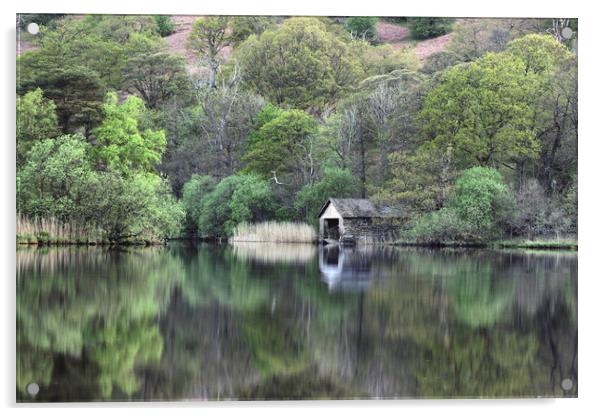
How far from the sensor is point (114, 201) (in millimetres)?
14211

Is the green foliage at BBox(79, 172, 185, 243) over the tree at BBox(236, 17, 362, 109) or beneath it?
beneath

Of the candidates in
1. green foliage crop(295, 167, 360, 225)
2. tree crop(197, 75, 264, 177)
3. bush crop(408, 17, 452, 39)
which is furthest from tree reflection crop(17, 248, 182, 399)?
bush crop(408, 17, 452, 39)

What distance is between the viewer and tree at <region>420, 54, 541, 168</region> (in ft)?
43.2

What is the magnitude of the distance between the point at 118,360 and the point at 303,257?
727 centimetres

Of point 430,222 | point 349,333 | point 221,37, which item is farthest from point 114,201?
point 349,333

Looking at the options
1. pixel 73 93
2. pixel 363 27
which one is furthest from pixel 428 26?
pixel 73 93

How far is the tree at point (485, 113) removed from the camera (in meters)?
13.2

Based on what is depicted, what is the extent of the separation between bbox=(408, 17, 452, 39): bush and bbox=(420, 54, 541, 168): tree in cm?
269

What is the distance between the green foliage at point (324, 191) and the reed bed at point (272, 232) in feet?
0.83

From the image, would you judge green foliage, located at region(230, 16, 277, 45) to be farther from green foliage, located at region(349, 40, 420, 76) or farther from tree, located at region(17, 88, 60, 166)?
tree, located at region(17, 88, 60, 166)

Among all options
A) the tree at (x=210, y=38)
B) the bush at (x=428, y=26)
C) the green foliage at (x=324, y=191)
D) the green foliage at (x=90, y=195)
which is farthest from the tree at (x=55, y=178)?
the bush at (x=428, y=26)

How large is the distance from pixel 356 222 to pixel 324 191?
5.23 feet

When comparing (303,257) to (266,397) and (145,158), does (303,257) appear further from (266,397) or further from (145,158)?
(266,397)

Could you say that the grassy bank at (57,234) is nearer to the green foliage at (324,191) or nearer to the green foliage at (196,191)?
the green foliage at (196,191)
